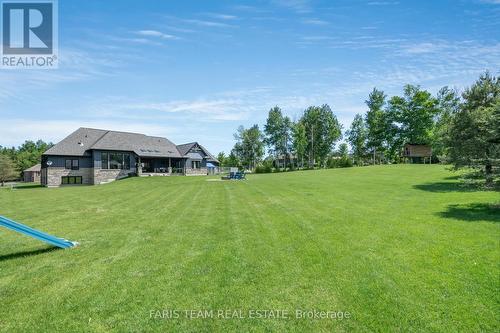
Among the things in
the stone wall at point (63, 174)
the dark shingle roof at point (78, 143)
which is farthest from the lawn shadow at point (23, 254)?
the dark shingle roof at point (78, 143)

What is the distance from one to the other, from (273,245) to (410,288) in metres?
3.36

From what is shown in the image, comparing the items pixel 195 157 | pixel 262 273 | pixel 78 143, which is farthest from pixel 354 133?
pixel 262 273

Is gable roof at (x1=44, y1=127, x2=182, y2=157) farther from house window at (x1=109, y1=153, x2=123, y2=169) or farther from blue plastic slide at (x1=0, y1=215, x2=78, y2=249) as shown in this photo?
blue plastic slide at (x1=0, y1=215, x2=78, y2=249)

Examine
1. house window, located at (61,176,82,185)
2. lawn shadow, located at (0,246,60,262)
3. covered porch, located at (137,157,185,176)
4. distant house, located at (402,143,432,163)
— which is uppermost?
distant house, located at (402,143,432,163)

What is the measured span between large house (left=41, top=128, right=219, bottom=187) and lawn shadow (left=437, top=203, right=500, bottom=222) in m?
39.1

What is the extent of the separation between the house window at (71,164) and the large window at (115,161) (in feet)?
10.8

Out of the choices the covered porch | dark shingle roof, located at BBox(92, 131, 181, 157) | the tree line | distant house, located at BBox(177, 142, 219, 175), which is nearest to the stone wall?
dark shingle roof, located at BBox(92, 131, 181, 157)

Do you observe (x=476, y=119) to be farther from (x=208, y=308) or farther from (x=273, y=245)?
(x=208, y=308)

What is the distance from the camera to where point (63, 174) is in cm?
3769

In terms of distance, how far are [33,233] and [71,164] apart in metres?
36.4

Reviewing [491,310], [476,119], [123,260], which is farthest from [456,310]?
[476,119]

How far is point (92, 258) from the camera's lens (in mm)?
6852

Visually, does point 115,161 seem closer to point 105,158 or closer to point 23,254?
point 105,158

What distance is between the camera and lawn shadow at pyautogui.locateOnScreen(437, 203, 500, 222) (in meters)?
10.1
